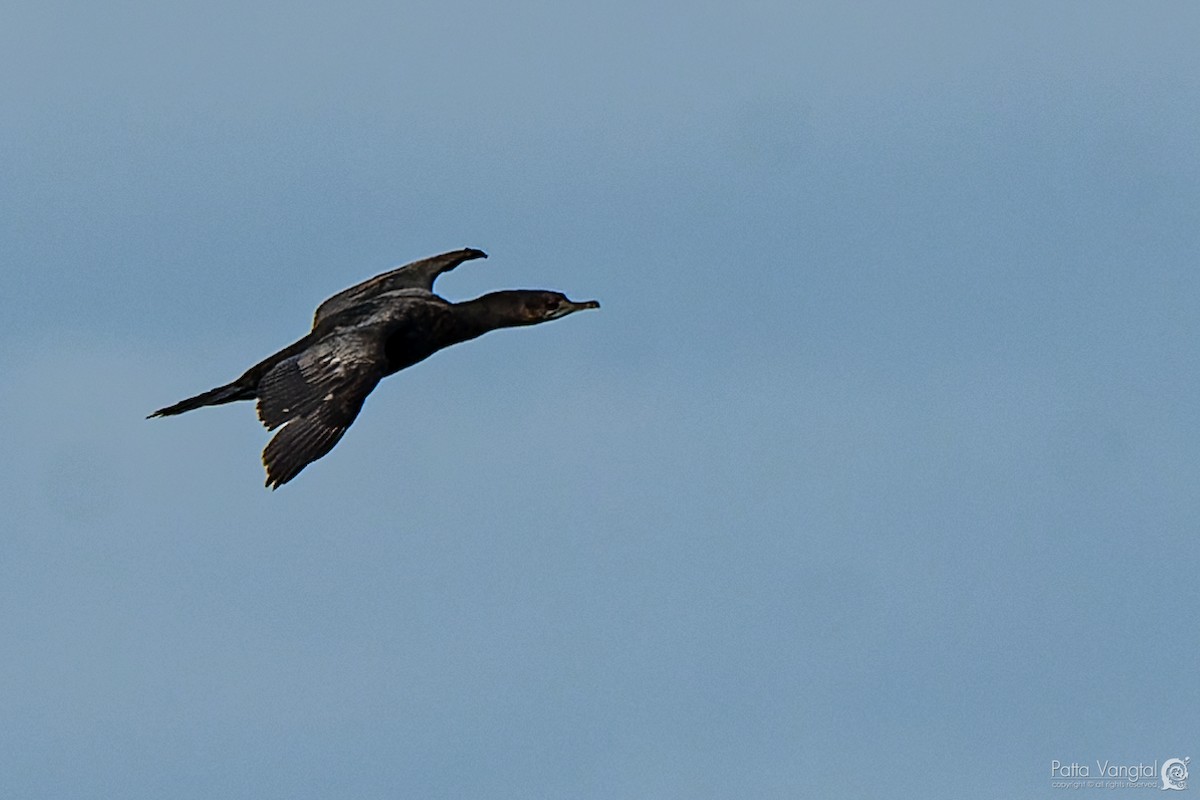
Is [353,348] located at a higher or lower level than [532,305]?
lower

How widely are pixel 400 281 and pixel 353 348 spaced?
331 centimetres

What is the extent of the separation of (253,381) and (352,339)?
129 cm

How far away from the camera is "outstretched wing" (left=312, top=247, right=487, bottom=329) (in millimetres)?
34000

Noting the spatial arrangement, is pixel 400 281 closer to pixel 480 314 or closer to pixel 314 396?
pixel 480 314

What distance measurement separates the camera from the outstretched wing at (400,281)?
112 feet

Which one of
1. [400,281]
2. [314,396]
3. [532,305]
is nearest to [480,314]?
[532,305]

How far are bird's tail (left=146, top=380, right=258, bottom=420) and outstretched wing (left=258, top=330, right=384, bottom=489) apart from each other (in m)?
0.72

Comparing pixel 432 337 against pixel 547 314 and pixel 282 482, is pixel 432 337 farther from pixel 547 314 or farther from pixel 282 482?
pixel 282 482

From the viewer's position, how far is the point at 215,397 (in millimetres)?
32469

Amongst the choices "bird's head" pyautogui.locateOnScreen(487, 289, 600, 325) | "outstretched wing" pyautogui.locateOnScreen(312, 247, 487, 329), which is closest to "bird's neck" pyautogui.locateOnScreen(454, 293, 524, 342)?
"bird's head" pyautogui.locateOnScreen(487, 289, 600, 325)

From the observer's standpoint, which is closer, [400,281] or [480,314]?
[480,314]

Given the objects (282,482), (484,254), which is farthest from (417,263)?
(282,482)

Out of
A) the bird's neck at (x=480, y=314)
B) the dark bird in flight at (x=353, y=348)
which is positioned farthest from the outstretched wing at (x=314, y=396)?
the bird's neck at (x=480, y=314)

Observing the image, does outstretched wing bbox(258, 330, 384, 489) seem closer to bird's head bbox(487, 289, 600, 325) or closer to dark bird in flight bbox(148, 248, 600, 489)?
dark bird in flight bbox(148, 248, 600, 489)
